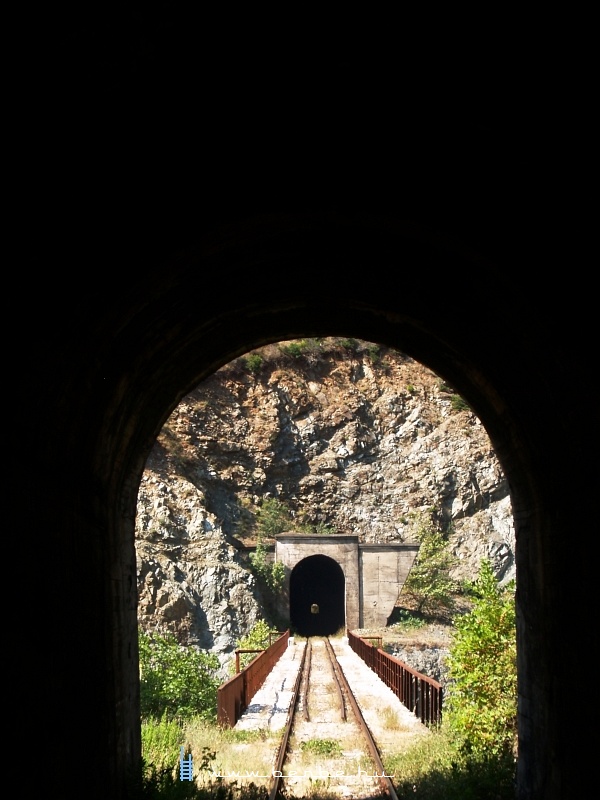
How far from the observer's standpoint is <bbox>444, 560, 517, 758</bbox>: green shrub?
37.0ft

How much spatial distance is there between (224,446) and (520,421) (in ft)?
113

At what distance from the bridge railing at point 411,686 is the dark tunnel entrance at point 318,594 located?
20.6 m

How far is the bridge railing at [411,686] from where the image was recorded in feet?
43.6

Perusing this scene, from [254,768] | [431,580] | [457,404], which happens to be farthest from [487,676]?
[457,404]

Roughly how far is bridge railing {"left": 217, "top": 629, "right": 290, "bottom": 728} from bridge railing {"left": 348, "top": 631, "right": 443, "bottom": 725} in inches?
116

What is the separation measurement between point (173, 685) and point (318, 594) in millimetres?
27181

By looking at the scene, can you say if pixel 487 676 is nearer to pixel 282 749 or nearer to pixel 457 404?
pixel 282 749

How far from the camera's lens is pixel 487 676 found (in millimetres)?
11750

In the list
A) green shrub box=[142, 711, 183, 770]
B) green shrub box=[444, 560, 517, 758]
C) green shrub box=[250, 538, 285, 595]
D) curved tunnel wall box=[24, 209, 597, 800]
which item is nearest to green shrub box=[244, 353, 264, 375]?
green shrub box=[250, 538, 285, 595]

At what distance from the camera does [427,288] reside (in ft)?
23.8

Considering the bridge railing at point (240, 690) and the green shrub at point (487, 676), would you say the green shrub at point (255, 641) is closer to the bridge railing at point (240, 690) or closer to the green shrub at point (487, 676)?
the bridge railing at point (240, 690)

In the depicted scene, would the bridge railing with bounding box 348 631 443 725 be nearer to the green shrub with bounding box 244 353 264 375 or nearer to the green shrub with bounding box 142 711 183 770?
the green shrub with bounding box 142 711 183 770

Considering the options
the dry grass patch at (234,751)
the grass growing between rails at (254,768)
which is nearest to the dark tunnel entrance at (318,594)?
the dry grass patch at (234,751)

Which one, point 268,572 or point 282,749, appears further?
point 268,572
